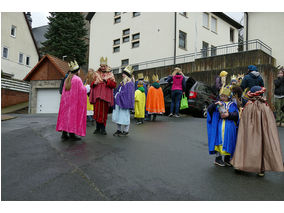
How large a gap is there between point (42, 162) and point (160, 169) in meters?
2.27

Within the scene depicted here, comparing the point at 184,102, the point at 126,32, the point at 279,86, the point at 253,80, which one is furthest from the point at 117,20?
the point at 253,80

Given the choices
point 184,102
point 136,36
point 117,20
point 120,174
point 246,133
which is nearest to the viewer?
point 120,174

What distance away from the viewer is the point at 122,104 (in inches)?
327

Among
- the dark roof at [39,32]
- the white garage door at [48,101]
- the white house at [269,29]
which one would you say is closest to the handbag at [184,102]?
the white house at [269,29]

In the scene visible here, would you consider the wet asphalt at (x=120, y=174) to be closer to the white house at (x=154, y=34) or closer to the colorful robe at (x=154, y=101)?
the colorful robe at (x=154, y=101)

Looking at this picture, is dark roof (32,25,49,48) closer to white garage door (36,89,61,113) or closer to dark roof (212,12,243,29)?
white garage door (36,89,61,113)

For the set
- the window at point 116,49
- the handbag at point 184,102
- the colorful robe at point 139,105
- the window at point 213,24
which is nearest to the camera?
the colorful robe at point 139,105

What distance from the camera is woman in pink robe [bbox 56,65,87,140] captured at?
723 centimetres

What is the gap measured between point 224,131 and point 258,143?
0.68m

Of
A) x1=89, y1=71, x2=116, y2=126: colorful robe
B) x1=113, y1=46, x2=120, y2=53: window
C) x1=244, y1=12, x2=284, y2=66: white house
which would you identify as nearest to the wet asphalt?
x1=89, y1=71, x2=116, y2=126: colorful robe

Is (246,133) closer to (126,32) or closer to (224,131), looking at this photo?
(224,131)

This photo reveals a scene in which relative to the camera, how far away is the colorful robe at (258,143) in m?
5.00

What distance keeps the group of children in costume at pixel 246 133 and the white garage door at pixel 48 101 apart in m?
22.8

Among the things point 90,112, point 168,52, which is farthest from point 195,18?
point 90,112
